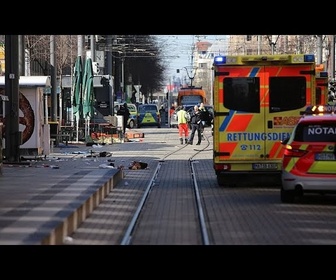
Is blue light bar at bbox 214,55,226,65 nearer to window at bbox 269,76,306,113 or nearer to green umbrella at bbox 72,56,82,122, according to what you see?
window at bbox 269,76,306,113

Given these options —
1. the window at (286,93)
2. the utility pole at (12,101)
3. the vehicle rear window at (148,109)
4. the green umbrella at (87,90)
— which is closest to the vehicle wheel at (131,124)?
Answer: the vehicle rear window at (148,109)

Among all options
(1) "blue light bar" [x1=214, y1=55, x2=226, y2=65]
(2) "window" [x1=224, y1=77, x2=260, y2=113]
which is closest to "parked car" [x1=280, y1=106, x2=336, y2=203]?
(2) "window" [x1=224, y1=77, x2=260, y2=113]

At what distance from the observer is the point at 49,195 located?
49.4 feet

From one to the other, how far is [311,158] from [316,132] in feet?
2.06

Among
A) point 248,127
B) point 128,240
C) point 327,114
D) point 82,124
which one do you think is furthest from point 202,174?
point 82,124

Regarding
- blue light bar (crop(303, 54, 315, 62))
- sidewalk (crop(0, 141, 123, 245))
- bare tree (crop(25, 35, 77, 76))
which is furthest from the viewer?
bare tree (crop(25, 35, 77, 76))

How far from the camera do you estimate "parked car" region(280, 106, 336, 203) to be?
48.9 ft

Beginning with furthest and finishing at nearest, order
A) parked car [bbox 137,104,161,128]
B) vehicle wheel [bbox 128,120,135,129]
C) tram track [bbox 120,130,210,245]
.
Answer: parked car [bbox 137,104,161,128] < vehicle wheel [bbox 128,120,135,129] < tram track [bbox 120,130,210,245]

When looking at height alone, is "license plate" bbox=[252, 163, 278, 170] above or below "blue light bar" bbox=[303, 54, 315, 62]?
below

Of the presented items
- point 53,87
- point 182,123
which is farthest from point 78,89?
point 182,123

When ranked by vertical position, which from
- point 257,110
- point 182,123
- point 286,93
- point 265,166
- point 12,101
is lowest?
point 265,166

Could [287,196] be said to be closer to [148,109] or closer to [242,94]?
[242,94]
